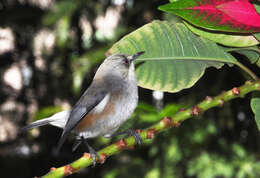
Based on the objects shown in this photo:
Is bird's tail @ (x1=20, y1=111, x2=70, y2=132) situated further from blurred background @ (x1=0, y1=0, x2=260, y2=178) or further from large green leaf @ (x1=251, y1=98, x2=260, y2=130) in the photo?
large green leaf @ (x1=251, y1=98, x2=260, y2=130)

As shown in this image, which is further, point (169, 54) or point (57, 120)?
point (57, 120)

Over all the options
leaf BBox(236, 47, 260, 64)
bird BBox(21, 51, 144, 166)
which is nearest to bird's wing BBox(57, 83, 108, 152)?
bird BBox(21, 51, 144, 166)

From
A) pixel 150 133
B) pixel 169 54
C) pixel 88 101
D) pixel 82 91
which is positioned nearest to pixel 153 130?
pixel 150 133

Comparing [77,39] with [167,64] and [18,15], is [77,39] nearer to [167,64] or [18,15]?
Result: [18,15]

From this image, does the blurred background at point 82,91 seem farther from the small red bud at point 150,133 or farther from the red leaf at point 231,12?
the red leaf at point 231,12

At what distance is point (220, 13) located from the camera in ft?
1.67

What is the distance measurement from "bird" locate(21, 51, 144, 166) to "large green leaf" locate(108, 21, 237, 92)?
0.33ft

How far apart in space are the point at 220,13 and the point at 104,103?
0.37 metres

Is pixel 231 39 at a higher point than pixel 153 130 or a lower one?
higher

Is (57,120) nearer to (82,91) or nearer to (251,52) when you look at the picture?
(251,52)

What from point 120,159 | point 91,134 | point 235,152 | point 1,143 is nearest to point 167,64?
point 91,134

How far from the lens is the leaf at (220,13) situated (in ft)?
1.59

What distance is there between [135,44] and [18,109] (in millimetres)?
3009

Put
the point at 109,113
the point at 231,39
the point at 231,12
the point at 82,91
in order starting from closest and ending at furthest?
1. the point at 231,12
2. the point at 231,39
3. the point at 109,113
4. the point at 82,91
